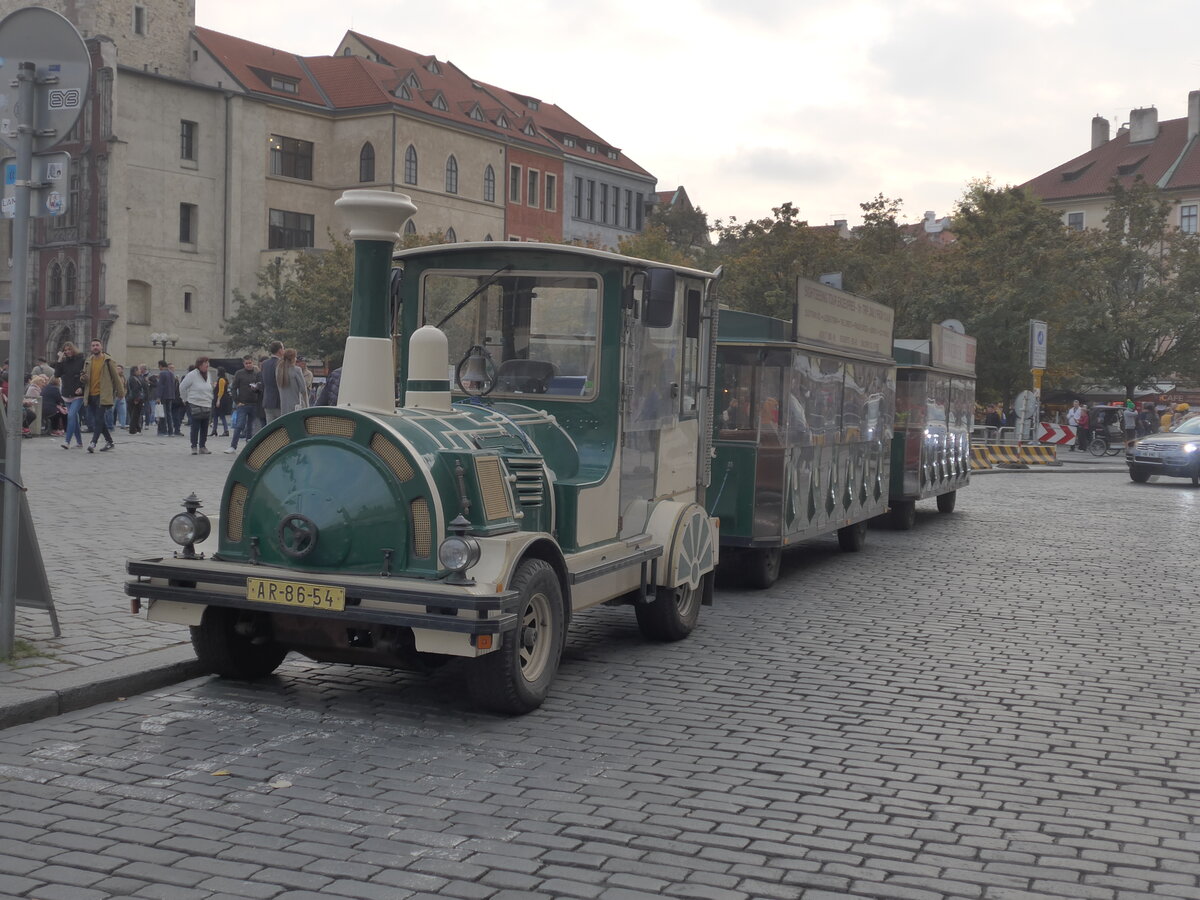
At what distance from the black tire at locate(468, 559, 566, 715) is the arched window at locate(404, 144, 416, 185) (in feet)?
214

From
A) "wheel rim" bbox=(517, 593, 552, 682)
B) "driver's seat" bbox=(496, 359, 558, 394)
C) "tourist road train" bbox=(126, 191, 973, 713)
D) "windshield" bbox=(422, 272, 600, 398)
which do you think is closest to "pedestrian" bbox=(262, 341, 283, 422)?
"tourist road train" bbox=(126, 191, 973, 713)

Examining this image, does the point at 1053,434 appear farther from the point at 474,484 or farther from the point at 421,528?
the point at 421,528

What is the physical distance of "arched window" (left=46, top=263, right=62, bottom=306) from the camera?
63.1m

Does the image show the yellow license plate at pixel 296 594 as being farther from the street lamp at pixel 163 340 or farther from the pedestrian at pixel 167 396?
the street lamp at pixel 163 340

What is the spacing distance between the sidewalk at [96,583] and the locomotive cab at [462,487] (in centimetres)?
45

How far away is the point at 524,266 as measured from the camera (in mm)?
8164

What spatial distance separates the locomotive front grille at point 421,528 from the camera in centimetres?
650

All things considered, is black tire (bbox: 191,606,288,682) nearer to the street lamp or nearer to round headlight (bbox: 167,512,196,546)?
round headlight (bbox: 167,512,196,546)

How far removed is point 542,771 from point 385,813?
84 cm

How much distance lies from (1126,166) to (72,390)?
79.6m

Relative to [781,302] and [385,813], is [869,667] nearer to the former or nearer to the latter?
[385,813]

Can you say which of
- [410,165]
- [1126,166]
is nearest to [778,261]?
[410,165]

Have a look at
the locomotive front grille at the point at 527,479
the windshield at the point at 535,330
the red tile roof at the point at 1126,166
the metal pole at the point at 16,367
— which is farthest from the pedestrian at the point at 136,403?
the red tile roof at the point at 1126,166

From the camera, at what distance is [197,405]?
23.8m
